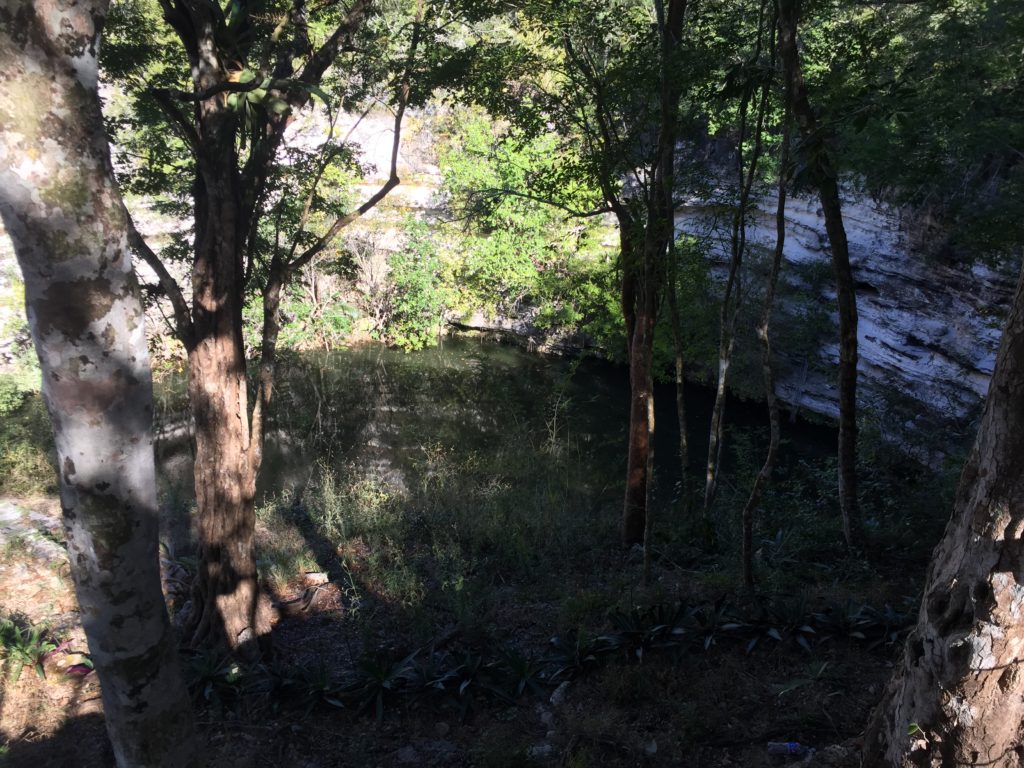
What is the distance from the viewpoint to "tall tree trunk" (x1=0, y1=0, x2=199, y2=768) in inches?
80.8

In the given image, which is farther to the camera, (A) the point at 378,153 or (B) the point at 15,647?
(A) the point at 378,153

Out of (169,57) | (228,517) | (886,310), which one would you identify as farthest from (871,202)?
(228,517)

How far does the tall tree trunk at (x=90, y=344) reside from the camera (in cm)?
205

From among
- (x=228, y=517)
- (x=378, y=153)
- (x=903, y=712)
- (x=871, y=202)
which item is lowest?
(x=228, y=517)

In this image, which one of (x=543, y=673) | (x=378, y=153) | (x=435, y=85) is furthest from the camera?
(x=378, y=153)

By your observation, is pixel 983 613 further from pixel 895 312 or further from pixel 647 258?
pixel 895 312

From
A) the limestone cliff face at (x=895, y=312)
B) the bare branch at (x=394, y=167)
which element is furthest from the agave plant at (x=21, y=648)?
the limestone cliff face at (x=895, y=312)

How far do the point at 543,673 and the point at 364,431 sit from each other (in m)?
12.2

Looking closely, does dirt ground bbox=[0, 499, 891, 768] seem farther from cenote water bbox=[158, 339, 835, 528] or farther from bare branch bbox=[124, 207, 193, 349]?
cenote water bbox=[158, 339, 835, 528]

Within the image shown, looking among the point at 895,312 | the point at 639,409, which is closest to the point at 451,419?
the point at 639,409

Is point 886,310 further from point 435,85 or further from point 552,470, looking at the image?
point 435,85

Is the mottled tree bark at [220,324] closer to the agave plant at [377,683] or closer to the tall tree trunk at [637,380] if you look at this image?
the agave plant at [377,683]

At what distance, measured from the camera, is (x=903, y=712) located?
2611 millimetres

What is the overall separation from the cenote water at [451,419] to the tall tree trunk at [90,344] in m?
8.91
